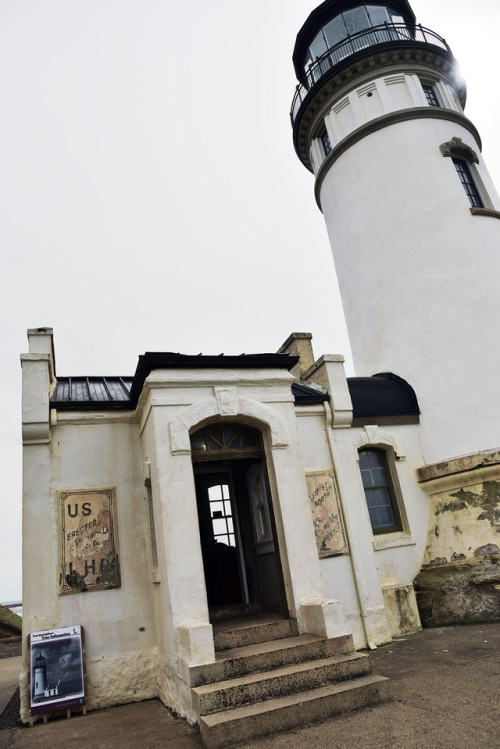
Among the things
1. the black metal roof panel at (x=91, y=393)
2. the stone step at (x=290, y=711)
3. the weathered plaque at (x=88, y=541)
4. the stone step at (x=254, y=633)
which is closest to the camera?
the stone step at (x=290, y=711)

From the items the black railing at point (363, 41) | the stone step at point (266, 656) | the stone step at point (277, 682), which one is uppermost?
the black railing at point (363, 41)

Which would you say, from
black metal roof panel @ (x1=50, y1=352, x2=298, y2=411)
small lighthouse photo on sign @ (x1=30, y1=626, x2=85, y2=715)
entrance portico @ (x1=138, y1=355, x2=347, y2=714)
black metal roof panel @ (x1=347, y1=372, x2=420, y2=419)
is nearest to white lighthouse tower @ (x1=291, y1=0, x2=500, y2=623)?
black metal roof panel @ (x1=347, y1=372, x2=420, y2=419)

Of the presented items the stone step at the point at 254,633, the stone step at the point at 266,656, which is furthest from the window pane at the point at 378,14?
the stone step at the point at 266,656

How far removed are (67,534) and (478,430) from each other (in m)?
8.48

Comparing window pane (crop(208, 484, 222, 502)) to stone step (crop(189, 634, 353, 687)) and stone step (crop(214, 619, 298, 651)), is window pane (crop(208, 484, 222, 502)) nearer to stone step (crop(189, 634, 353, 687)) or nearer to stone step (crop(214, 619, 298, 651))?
stone step (crop(214, 619, 298, 651))

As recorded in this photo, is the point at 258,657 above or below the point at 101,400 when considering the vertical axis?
→ below

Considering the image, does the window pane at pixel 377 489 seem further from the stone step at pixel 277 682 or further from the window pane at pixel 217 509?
the stone step at pixel 277 682

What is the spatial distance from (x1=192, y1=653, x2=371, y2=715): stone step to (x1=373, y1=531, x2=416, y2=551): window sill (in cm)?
390

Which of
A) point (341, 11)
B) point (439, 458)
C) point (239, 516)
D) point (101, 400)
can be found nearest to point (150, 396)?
point (101, 400)

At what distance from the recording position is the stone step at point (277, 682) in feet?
18.2

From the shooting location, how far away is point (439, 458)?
443 inches

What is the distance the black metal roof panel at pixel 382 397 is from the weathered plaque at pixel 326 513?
1.94 metres

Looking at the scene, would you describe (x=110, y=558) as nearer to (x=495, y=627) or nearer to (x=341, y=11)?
(x=495, y=627)

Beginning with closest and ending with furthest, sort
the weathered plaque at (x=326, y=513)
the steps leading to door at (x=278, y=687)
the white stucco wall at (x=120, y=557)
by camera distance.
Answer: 1. the steps leading to door at (x=278, y=687)
2. the white stucco wall at (x=120, y=557)
3. the weathered plaque at (x=326, y=513)
